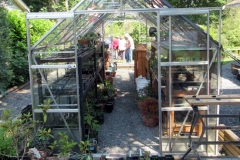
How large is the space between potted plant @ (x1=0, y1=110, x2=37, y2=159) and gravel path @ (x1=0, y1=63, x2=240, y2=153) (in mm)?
1492

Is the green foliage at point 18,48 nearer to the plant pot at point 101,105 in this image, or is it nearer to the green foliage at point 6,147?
the plant pot at point 101,105

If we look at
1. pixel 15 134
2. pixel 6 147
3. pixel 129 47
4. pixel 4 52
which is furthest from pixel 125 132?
pixel 129 47

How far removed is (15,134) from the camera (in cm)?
417

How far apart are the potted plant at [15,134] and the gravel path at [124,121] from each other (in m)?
1.49

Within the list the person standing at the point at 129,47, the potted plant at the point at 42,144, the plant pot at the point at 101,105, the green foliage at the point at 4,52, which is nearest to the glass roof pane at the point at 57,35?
the potted plant at the point at 42,144

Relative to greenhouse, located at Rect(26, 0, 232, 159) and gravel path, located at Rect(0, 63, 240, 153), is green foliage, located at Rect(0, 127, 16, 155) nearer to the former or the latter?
greenhouse, located at Rect(26, 0, 232, 159)

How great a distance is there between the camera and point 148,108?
6934 mm

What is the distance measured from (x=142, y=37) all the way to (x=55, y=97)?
12.2 m

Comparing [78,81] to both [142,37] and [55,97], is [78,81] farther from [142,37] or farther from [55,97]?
[142,37]

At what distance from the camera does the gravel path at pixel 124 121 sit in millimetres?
5707

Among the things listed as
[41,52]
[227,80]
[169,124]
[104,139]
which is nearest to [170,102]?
[169,124]

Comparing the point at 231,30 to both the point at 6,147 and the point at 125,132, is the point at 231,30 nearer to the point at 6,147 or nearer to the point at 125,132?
the point at 125,132

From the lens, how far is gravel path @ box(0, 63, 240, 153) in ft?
18.7

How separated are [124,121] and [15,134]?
11.4 feet
